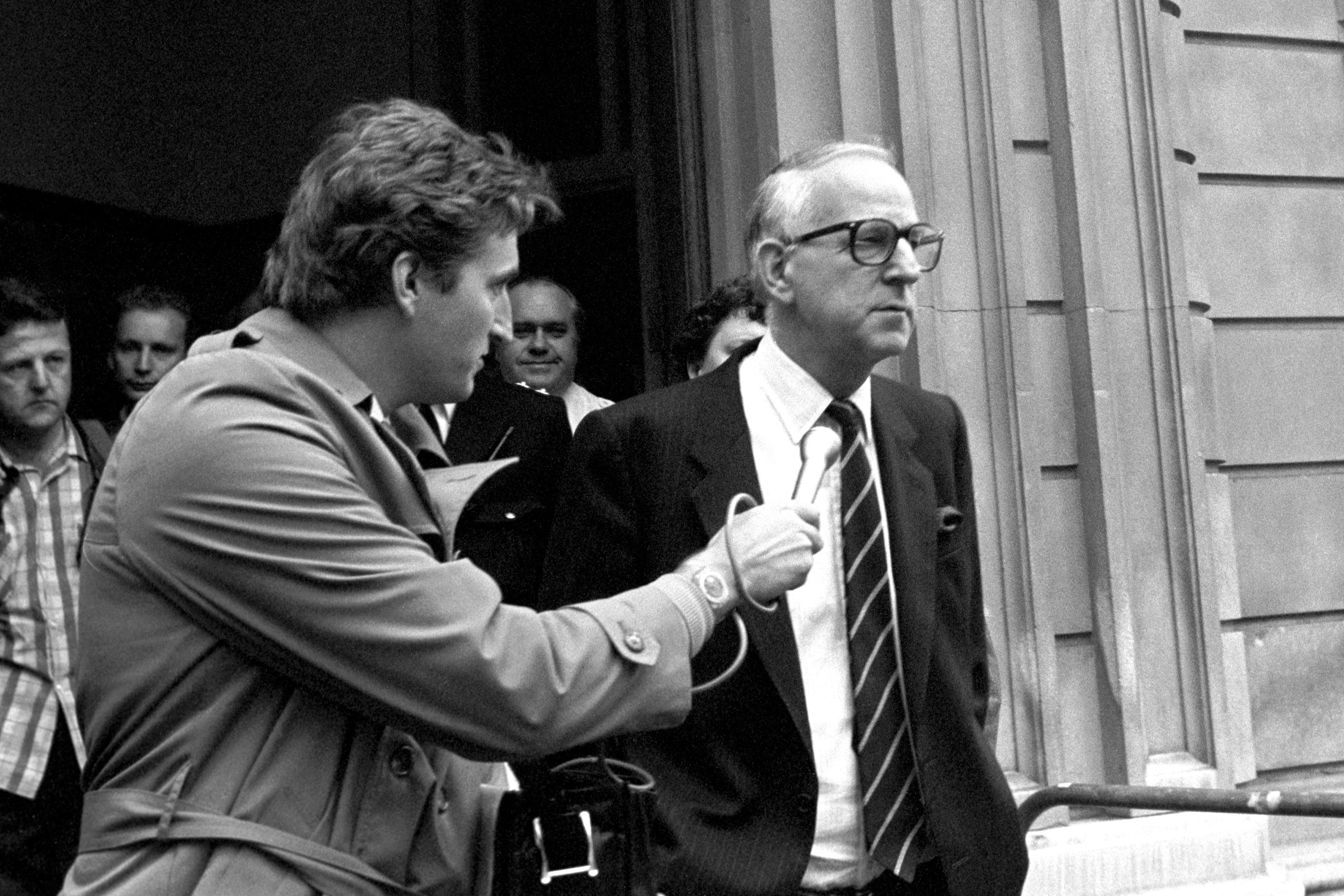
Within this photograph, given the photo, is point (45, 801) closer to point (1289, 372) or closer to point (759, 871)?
point (759, 871)

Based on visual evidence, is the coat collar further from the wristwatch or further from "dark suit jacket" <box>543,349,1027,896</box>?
"dark suit jacket" <box>543,349,1027,896</box>

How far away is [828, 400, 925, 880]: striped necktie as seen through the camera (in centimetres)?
315

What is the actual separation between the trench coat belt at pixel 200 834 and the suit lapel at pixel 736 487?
3.73ft

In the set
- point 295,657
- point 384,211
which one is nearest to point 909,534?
point 384,211

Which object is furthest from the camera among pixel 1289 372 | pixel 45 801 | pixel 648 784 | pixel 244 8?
pixel 244 8

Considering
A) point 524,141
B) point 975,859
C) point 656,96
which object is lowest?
point 975,859

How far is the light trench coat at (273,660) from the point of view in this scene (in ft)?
6.77

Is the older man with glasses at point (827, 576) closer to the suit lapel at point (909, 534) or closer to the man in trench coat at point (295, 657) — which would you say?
the suit lapel at point (909, 534)

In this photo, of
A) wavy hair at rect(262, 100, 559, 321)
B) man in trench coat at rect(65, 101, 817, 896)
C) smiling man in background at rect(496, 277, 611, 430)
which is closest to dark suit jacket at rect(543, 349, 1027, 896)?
man in trench coat at rect(65, 101, 817, 896)

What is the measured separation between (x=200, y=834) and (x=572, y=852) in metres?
0.44

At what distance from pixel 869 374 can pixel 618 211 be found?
499 cm

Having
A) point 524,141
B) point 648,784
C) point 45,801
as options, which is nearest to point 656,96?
point 524,141

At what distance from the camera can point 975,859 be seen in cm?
323

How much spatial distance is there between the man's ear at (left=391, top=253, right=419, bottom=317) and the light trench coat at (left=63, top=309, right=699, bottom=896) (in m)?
0.19
